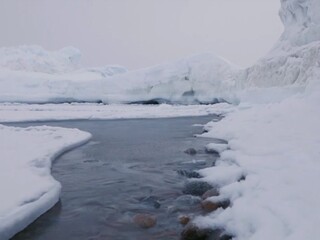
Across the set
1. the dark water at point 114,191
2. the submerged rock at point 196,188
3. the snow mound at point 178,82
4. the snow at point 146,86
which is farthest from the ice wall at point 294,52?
the submerged rock at point 196,188

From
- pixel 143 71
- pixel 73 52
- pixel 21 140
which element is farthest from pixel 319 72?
pixel 73 52

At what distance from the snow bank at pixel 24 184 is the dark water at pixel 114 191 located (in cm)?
13

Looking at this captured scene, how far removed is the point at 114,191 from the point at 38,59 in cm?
4877

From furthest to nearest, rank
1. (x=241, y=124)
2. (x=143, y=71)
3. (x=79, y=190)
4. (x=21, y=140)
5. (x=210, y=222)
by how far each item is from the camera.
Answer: (x=143, y=71) → (x=241, y=124) → (x=21, y=140) → (x=79, y=190) → (x=210, y=222)

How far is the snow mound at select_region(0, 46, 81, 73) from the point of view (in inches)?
1857

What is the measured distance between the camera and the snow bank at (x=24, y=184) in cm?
302

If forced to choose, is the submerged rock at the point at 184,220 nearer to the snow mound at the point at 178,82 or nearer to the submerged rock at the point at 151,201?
the submerged rock at the point at 151,201

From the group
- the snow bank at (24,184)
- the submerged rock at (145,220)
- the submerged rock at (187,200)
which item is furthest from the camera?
the submerged rock at (187,200)

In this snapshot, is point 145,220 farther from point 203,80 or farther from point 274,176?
point 203,80

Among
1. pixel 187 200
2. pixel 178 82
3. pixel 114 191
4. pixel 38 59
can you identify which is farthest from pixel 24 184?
pixel 38 59

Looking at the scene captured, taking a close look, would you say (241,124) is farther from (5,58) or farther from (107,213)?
(5,58)

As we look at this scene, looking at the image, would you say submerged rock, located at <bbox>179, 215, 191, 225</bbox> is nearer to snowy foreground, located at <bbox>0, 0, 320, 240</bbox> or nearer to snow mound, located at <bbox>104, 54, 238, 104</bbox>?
snowy foreground, located at <bbox>0, 0, 320, 240</bbox>

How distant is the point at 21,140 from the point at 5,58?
46.4 metres

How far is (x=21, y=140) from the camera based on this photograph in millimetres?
7523
